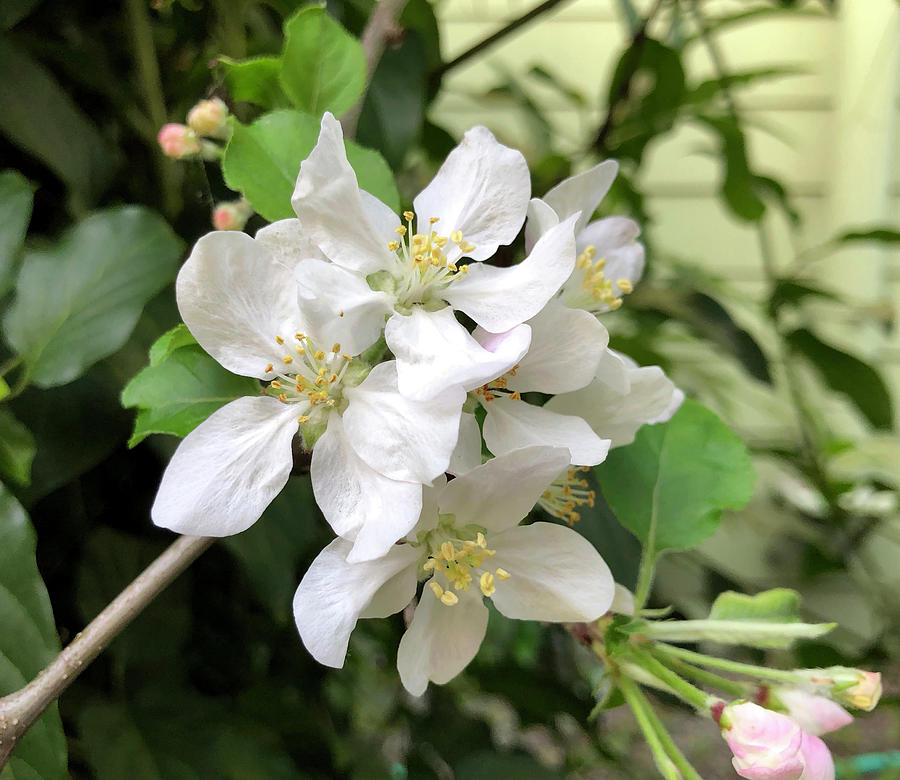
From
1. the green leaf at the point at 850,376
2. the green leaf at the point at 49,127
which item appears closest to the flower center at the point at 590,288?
the green leaf at the point at 49,127

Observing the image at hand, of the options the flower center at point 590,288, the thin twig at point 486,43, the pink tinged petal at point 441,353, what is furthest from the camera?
the thin twig at point 486,43

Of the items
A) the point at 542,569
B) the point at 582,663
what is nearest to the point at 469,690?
the point at 582,663

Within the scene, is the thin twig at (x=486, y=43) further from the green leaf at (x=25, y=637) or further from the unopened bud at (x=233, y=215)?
the green leaf at (x=25, y=637)

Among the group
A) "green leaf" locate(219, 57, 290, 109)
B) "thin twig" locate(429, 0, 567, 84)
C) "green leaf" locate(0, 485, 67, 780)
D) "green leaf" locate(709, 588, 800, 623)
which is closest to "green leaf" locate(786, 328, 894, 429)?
"thin twig" locate(429, 0, 567, 84)

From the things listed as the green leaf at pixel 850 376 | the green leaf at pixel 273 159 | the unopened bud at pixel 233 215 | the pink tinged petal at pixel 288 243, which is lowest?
the green leaf at pixel 850 376

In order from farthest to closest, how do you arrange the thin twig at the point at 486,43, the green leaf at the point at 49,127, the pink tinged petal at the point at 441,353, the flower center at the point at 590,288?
the thin twig at the point at 486,43 → the green leaf at the point at 49,127 → the flower center at the point at 590,288 → the pink tinged petal at the point at 441,353

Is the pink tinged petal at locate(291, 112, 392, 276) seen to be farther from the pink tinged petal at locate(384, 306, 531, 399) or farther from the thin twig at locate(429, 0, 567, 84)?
the thin twig at locate(429, 0, 567, 84)

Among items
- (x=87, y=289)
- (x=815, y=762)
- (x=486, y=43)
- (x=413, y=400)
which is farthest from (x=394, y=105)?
(x=815, y=762)
